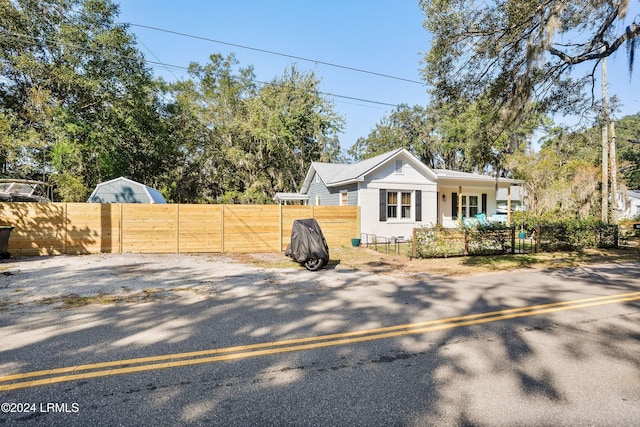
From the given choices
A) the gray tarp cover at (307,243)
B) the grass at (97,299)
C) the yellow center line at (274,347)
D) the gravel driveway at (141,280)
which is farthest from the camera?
the gray tarp cover at (307,243)

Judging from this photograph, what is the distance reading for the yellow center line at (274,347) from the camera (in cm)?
332

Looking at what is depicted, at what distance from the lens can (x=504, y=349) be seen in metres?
3.97

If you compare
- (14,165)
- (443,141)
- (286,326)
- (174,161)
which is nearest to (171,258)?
(286,326)

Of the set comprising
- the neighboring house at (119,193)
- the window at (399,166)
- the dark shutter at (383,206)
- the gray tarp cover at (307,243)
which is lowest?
the gray tarp cover at (307,243)

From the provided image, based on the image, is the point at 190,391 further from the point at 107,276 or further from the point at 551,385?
the point at 107,276

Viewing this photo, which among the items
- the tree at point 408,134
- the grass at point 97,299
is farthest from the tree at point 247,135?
the grass at point 97,299

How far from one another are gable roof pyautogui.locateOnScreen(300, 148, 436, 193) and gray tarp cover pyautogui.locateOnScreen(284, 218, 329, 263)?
7.24 metres

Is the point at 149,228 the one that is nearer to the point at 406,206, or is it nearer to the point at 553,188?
the point at 406,206

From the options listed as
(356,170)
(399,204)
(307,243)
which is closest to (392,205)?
(399,204)

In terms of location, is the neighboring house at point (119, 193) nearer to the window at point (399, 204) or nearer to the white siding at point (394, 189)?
→ the white siding at point (394, 189)

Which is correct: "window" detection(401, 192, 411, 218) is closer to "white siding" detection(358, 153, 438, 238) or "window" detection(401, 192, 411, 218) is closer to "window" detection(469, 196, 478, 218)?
"white siding" detection(358, 153, 438, 238)

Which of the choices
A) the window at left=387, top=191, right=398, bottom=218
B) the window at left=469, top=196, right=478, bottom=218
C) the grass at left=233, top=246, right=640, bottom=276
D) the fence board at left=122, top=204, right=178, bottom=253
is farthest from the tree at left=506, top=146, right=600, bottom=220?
the fence board at left=122, top=204, right=178, bottom=253

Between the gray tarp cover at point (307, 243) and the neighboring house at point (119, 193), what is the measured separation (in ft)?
39.8

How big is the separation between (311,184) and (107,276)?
16153mm
